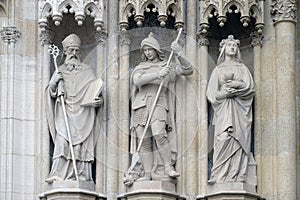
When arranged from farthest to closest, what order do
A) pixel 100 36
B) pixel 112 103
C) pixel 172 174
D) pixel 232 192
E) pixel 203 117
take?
pixel 100 36 < pixel 112 103 < pixel 203 117 < pixel 172 174 < pixel 232 192

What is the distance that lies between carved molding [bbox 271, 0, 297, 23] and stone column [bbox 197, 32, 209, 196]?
0.91 meters

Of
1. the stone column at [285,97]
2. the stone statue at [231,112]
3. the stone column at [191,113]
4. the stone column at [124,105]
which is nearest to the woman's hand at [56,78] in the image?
the stone column at [124,105]

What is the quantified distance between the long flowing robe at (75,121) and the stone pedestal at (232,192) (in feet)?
5.01

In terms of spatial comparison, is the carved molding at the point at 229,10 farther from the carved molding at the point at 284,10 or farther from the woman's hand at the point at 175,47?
the woman's hand at the point at 175,47

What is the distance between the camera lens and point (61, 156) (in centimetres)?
1761

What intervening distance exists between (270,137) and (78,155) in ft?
7.69

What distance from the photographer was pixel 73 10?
17938 millimetres

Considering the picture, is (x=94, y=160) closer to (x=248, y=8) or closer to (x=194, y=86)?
(x=194, y=86)

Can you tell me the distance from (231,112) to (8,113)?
Result: 109 inches

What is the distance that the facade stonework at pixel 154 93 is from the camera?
17562mm

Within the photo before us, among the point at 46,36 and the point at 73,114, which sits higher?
the point at 46,36

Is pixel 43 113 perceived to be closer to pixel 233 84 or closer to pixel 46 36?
pixel 46 36

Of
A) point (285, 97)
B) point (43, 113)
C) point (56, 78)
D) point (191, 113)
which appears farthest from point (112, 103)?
point (285, 97)

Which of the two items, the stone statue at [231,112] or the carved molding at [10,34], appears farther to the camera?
the carved molding at [10,34]
